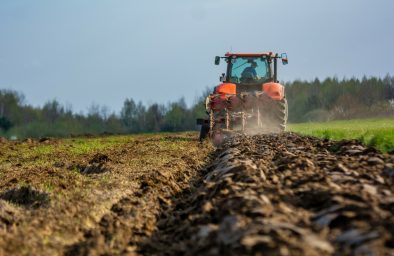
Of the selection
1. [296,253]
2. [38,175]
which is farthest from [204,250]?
[38,175]

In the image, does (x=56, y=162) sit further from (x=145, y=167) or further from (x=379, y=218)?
(x=379, y=218)

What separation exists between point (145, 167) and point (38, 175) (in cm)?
185

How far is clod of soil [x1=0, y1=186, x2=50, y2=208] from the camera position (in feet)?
23.2

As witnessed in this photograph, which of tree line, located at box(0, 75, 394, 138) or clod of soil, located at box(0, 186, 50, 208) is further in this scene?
tree line, located at box(0, 75, 394, 138)

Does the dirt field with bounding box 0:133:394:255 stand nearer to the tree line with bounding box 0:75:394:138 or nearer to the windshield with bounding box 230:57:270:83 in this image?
the windshield with bounding box 230:57:270:83

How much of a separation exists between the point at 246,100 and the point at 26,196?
38.0 feet

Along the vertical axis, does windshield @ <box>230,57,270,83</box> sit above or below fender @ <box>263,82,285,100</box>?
above

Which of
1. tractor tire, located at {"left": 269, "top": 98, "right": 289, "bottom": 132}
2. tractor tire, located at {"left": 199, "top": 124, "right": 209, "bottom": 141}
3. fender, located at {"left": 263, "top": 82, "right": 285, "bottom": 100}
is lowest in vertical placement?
tractor tire, located at {"left": 199, "top": 124, "right": 209, "bottom": 141}

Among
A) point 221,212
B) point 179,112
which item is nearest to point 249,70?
point 221,212

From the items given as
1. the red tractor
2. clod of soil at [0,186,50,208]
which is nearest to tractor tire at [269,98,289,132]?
the red tractor

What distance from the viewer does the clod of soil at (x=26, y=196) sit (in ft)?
23.2

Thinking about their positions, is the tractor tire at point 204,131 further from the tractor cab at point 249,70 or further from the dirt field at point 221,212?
the dirt field at point 221,212

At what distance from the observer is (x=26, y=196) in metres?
7.66

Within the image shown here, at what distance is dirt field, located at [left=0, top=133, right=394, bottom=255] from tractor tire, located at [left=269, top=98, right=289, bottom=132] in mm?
10131
